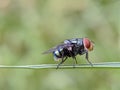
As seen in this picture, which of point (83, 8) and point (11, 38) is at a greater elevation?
point (83, 8)

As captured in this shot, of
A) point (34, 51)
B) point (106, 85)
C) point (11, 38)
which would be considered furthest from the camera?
point (11, 38)

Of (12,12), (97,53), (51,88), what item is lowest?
(51,88)

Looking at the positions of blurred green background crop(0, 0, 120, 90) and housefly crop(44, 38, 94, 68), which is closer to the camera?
housefly crop(44, 38, 94, 68)

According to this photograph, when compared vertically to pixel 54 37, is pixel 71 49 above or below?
below

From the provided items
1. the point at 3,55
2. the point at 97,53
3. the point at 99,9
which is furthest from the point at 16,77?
the point at 99,9

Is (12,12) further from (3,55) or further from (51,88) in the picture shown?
(51,88)

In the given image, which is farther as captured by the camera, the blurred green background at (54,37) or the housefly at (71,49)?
the blurred green background at (54,37)

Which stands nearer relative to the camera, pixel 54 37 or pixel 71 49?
pixel 71 49

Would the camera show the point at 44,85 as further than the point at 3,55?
No
